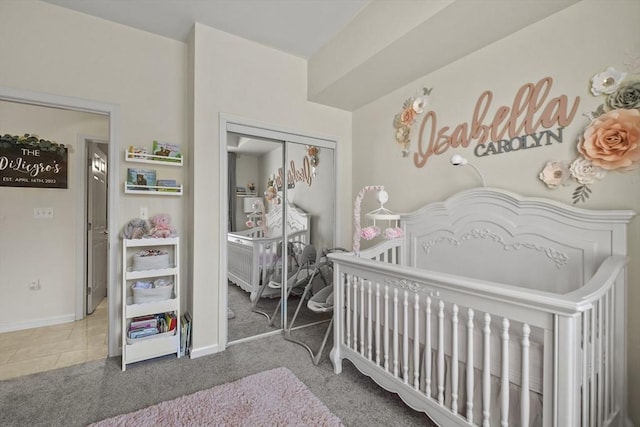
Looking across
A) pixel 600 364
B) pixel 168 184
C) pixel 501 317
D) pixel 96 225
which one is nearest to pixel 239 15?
pixel 168 184

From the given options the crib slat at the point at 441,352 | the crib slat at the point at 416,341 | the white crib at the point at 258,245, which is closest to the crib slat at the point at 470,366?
the crib slat at the point at 441,352

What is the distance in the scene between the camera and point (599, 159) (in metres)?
1.43

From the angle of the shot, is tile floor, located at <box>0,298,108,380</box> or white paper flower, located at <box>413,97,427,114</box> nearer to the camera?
tile floor, located at <box>0,298,108,380</box>

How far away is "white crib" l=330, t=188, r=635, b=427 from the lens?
102cm

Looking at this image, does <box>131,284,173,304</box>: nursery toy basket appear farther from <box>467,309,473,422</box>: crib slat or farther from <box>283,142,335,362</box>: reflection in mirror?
<box>467,309,473,422</box>: crib slat

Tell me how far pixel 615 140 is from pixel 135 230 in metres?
3.01

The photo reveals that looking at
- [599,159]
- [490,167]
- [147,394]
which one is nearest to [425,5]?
[490,167]

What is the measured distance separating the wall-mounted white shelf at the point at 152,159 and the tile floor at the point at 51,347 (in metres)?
1.58

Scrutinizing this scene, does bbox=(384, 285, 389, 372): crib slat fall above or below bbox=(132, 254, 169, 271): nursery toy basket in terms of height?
below

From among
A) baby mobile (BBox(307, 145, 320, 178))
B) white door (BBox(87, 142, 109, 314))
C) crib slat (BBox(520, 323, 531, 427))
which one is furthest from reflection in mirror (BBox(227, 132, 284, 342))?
crib slat (BBox(520, 323, 531, 427))

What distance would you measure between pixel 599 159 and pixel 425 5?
1.27 m

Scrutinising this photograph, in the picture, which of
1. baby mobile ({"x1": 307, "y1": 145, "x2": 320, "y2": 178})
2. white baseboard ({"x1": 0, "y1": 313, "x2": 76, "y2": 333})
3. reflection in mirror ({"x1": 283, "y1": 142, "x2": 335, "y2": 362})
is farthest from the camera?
baby mobile ({"x1": 307, "y1": 145, "x2": 320, "y2": 178})

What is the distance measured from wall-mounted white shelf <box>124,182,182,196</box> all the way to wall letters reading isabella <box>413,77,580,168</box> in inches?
84.2

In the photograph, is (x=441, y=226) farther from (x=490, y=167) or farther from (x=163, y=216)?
(x=163, y=216)
